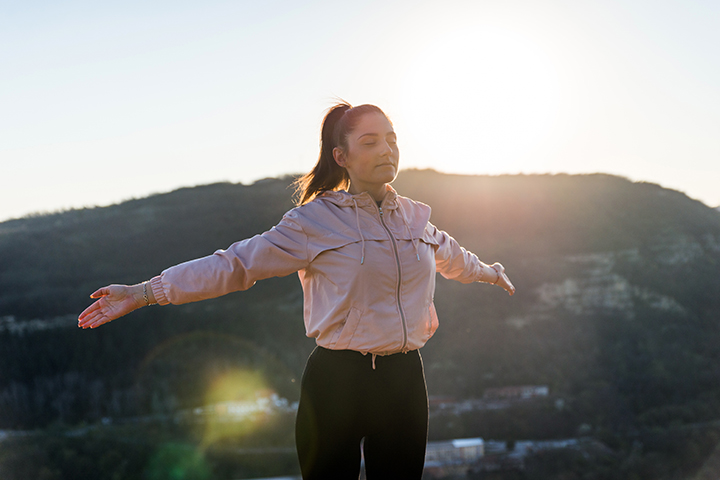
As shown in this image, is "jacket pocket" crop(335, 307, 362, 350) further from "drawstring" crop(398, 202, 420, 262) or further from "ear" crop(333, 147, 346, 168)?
"ear" crop(333, 147, 346, 168)

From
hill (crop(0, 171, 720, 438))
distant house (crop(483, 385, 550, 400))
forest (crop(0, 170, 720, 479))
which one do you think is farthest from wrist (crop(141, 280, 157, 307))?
distant house (crop(483, 385, 550, 400))

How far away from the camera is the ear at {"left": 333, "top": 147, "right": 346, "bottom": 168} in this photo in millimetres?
1850

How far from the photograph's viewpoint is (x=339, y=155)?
186 cm

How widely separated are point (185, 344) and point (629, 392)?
130ft

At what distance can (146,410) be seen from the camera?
37469 mm

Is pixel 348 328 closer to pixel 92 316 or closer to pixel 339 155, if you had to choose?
pixel 339 155

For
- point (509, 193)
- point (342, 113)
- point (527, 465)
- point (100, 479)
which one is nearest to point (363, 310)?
point (342, 113)

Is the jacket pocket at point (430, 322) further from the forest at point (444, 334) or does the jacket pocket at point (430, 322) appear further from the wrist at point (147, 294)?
the forest at point (444, 334)

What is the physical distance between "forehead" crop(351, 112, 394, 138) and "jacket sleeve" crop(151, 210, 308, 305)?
414 millimetres

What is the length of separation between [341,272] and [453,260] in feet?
2.24

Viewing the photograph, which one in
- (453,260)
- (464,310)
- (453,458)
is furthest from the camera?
(464,310)

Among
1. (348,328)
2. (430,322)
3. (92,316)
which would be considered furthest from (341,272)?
(92,316)

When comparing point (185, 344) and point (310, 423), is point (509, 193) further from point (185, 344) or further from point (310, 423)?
point (310, 423)

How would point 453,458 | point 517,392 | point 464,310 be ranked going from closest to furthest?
point 453,458, point 517,392, point 464,310
